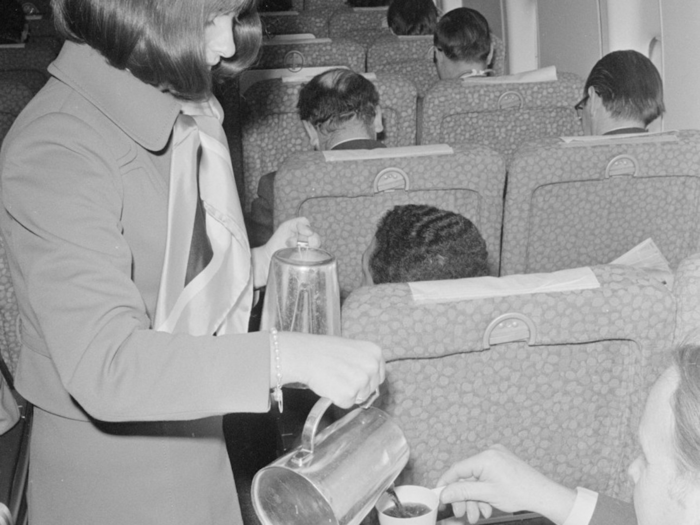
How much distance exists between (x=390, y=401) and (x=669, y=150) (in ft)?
4.40

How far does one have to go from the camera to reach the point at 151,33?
1014mm

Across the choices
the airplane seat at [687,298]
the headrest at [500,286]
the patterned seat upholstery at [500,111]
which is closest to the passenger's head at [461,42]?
the patterned seat upholstery at [500,111]

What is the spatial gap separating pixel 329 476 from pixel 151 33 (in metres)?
0.59

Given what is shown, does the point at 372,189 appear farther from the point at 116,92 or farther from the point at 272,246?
the point at 116,92

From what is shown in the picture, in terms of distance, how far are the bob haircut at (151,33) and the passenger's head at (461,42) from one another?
3.10 metres

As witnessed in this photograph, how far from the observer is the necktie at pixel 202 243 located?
1.14m

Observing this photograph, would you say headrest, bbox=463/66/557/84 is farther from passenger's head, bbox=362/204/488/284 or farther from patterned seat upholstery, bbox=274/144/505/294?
passenger's head, bbox=362/204/488/284

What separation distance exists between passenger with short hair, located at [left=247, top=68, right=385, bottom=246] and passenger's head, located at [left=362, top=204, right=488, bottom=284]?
122cm

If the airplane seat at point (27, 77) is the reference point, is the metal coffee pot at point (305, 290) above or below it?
below

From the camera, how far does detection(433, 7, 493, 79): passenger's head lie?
13.3 feet

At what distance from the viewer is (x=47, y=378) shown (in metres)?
1.14

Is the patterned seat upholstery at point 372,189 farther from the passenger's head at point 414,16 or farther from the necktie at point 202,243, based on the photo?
the passenger's head at point 414,16

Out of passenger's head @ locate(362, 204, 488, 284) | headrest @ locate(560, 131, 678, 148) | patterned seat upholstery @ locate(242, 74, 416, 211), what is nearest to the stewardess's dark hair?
patterned seat upholstery @ locate(242, 74, 416, 211)

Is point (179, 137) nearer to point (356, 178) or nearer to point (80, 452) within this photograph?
point (80, 452)
